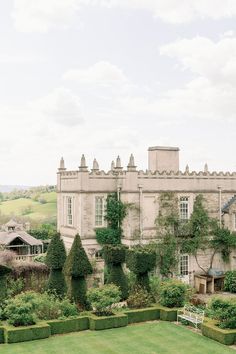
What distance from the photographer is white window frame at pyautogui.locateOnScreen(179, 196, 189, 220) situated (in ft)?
129

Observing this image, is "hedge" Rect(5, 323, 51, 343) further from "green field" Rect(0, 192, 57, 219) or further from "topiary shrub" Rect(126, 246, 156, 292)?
"green field" Rect(0, 192, 57, 219)

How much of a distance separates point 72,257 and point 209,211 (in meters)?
14.2

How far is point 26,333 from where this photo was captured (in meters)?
24.8

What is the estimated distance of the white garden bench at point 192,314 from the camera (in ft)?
86.4

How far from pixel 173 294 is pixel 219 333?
5026mm

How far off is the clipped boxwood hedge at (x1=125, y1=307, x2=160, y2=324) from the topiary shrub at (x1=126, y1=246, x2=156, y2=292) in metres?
2.30

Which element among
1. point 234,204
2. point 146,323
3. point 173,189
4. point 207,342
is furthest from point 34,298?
point 234,204

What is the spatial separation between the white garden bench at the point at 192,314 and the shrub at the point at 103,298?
11.3ft

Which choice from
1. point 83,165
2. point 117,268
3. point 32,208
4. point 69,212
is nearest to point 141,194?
point 83,165

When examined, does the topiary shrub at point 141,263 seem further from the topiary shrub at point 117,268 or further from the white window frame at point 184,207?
the white window frame at point 184,207

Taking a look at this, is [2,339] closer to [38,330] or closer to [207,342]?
[38,330]

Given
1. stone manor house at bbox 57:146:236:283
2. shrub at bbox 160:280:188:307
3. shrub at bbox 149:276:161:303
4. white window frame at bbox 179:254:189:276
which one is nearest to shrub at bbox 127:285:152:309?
shrub at bbox 149:276:161:303

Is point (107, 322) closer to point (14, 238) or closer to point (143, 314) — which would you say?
point (143, 314)

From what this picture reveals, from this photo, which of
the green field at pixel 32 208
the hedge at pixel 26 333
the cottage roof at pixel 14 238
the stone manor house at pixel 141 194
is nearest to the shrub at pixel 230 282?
the stone manor house at pixel 141 194
